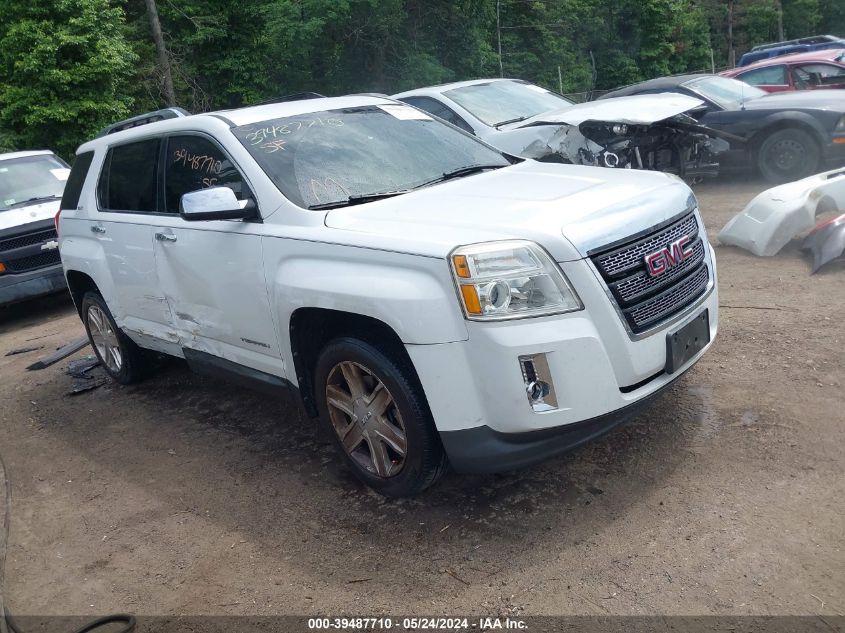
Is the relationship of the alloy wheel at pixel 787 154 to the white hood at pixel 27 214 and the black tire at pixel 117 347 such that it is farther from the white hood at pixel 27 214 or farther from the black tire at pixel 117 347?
the white hood at pixel 27 214

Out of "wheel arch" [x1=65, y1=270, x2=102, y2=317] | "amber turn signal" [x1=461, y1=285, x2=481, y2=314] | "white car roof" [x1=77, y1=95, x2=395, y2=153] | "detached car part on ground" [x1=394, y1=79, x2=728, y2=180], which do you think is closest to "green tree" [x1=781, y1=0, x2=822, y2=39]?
"detached car part on ground" [x1=394, y1=79, x2=728, y2=180]

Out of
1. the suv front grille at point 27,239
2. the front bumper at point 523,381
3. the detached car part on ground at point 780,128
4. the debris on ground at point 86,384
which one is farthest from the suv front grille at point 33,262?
the detached car part on ground at point 780,128

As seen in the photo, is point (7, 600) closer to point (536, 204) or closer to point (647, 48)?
point (536, 204)

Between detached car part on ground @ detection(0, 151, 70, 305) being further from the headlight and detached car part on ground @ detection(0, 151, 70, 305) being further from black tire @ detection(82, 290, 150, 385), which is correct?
the headlight

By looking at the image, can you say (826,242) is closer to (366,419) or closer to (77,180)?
(366,419)

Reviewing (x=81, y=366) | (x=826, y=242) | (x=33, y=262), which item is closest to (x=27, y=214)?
(x=33, y=262)

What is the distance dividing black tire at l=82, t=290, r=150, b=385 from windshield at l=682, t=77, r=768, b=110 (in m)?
8.15

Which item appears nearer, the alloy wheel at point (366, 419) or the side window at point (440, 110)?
the alloy wheel at point (366, 419)

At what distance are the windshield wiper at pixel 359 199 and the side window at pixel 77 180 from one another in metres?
2.79

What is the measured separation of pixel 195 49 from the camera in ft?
96.2

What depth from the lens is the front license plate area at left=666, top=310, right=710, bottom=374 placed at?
358cm

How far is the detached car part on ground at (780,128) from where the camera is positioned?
9555 mm

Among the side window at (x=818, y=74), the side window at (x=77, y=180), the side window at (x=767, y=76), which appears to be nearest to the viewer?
the side window at (x=77, y=180)

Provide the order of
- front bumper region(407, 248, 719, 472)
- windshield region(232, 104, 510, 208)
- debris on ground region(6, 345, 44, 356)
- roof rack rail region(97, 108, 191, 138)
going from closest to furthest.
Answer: front bumper region(407, 248, 719, 472), windshield region(232, 104, 510, 208), debris on ground region(6, 345, 44, 356), roof rack rail region(97, 108, 191, 138)
